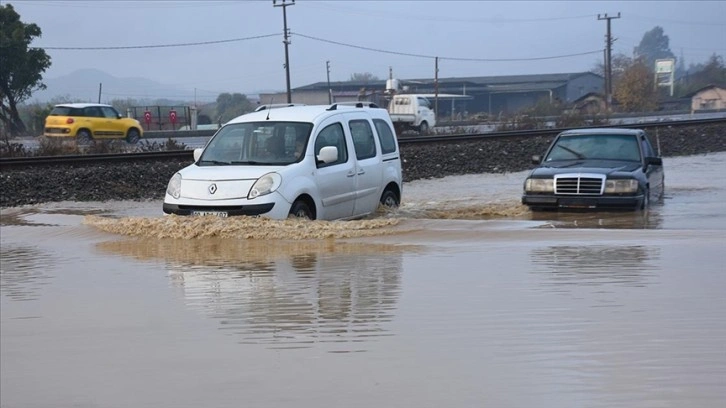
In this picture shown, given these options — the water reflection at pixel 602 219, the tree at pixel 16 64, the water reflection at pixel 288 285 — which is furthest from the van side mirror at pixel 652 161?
the tree at pixel 16 64

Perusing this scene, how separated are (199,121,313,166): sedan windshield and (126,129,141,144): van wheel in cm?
2412

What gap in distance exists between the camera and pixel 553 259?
9.38 metres

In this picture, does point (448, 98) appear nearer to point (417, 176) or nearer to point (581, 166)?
point (417, 176)

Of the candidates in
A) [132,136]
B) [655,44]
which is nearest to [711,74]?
[132,136]

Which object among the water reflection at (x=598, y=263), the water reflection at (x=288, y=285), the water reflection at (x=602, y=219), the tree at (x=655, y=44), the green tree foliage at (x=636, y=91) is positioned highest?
the tree at (x=655, y=44)

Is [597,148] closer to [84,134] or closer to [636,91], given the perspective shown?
[84,134]

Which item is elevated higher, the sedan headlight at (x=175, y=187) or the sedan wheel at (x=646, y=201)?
the sedan headlight at (x=175, y=187)

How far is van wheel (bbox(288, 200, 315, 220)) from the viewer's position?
11.5 metres

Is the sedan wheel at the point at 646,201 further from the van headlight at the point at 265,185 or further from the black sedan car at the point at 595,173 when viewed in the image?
the van headlight at the point at 265,185

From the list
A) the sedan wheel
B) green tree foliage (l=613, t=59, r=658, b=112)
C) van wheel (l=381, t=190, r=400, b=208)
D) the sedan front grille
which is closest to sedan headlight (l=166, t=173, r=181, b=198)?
van wheel (l=381, t=190, r=400, b=208)

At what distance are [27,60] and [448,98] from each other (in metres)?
38.5

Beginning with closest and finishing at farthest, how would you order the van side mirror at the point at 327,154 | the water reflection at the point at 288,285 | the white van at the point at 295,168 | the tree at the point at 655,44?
the water reflection at the point at 288,285 → the white van at the point at 295,168 → the van side mirror at the point at 327,154 → the tree at the point at 655,44

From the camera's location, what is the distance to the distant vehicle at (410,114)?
42344 millimetres

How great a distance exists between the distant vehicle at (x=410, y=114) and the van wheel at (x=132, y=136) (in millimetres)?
10830
